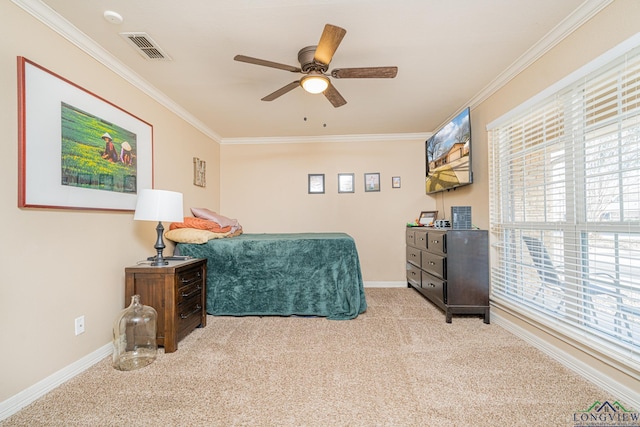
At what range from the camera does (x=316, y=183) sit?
4.58 meters

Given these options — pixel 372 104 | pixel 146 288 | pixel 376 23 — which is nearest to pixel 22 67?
pixel 146 288

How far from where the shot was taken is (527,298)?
2.40m

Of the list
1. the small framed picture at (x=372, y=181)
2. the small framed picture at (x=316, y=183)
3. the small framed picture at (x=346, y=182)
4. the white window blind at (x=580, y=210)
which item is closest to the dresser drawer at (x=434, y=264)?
the white window blind at (x=580, y=210)

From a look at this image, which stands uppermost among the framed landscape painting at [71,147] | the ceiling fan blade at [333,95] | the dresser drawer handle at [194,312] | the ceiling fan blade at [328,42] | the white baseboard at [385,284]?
the ceiling fan blade at [328,42]

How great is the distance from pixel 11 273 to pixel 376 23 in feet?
8.82

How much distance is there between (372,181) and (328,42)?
2922mm

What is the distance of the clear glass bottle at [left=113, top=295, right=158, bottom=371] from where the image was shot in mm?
2148

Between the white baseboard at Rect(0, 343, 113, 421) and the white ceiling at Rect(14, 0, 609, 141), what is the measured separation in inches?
78.7

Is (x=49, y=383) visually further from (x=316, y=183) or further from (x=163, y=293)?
(x=316, y=183)

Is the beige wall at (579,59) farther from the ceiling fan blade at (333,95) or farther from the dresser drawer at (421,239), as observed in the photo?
the ceiling fan blade at (333,95)

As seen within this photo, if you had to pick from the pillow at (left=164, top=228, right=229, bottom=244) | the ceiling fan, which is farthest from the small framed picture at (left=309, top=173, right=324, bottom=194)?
the ceiling fan

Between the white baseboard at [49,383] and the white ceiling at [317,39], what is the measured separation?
2.00 meters

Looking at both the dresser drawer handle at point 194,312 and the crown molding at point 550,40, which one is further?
the dresser drawer handle at point 194,312

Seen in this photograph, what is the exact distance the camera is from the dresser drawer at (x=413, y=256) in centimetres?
372
